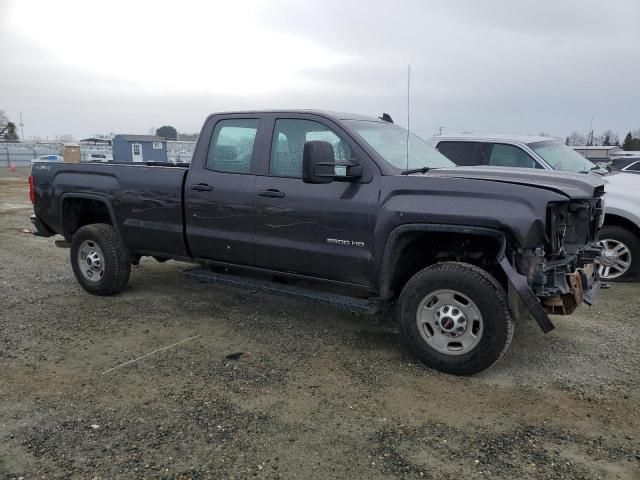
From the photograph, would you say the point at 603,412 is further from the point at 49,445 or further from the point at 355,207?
the point at 49,445

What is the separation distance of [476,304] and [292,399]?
146 cm

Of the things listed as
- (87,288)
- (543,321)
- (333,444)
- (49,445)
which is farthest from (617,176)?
(49,445)

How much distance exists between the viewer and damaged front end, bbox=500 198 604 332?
3.74 metres

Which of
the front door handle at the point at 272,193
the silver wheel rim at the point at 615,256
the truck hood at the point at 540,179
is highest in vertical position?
the truck hood at the point at 540,179

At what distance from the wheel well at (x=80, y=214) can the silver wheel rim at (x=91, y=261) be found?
0.36 metres

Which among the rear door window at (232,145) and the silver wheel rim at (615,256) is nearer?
the rear door window at (232,145)

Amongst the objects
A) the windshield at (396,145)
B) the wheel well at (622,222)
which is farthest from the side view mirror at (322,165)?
the wheel well at (622,222)

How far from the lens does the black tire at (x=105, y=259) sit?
590 centimetres

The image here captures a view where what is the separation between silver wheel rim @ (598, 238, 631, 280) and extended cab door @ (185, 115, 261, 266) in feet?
14.8

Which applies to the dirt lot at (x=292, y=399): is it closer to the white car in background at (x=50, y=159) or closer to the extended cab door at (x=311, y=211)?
the extended cab door at (x=311, y=211)

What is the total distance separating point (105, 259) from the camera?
5.90 m

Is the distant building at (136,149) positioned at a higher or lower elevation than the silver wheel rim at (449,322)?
higher

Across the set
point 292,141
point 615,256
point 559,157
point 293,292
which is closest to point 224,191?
point 292,141

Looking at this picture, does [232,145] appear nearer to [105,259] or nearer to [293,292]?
[293,292]
